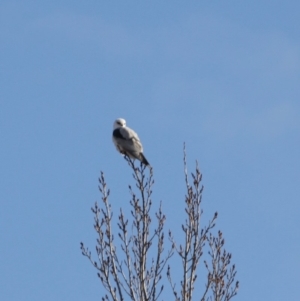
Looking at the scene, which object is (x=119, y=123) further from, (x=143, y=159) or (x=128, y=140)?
(x=143, y=159)

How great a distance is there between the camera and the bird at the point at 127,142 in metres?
16.4

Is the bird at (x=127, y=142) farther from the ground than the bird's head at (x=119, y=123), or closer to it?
closer to it

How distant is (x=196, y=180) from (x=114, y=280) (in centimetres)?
172

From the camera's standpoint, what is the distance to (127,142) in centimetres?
1708

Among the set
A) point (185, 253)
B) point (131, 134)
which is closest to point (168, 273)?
point (185, 253)

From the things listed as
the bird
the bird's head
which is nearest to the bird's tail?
the bird

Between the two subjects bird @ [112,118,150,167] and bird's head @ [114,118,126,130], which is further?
bird's head @ [114,118,126,130]

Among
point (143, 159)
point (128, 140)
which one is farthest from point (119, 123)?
point (143, 159)

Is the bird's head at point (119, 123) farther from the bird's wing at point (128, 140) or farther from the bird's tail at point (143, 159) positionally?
the bird's tail at point (143, 159)

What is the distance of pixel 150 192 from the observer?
13.6 meters

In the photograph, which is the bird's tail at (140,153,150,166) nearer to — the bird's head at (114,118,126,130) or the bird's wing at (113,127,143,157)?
the bird's wing at (113,127,143,157)

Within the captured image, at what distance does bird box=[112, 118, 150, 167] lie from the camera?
16.4 metres

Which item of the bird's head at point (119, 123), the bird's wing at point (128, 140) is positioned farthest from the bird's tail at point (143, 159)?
the bird's head at point (119, 123)

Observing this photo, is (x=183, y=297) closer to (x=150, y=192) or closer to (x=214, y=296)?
(x=214, y=296)
